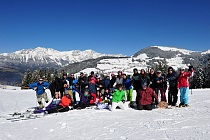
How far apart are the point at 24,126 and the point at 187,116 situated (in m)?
6.42

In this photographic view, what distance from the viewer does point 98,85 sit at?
1484cm

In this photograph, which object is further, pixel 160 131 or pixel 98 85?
pixel 98 85

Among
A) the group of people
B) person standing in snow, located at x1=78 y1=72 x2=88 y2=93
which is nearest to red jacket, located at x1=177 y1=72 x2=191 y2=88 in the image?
the group of people

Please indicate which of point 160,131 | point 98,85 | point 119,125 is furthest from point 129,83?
point 160,131

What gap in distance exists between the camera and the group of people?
38.0 ft

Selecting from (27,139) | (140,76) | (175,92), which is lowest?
(27,139)

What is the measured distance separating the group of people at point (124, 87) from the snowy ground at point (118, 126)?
1021 millimetres

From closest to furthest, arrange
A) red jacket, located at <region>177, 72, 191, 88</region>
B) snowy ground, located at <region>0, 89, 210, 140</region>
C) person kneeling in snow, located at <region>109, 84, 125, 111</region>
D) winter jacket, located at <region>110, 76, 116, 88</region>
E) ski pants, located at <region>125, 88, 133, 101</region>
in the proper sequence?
snowy ground, located at <region>0, 89, 210, 140</region> → red jacket, located at <region>177, 72, 191, 88</region> → person kneeling in snow, located at <region>109, 84, 125, 111</region> → ski pants, located at <region>125, 88, 133, 101</region> → winter jacket, located at <region>110, 76, 116, 88</region>

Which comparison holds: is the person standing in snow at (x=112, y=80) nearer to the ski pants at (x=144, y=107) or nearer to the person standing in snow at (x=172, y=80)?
the ski pants at (x=144, y=107)

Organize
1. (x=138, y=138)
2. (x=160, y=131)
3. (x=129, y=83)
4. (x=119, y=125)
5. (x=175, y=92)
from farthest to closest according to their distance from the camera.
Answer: (x=129, y=83)
(x=175, y=92)
(x=119, y=125)
(x=160, y=131)
(x=138, y=138)

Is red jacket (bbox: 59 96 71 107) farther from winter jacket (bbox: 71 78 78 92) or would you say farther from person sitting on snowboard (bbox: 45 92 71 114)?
winter jacket (bbox: 71 78 78 92)

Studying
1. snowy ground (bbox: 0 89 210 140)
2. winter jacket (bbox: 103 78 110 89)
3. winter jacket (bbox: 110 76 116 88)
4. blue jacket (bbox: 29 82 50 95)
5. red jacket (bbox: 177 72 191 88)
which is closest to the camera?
snowy ground (bbox: 0 89 210 140)

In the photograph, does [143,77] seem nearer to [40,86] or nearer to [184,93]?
[184,93]

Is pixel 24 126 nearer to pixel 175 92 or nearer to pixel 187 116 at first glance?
pixel 187 116
